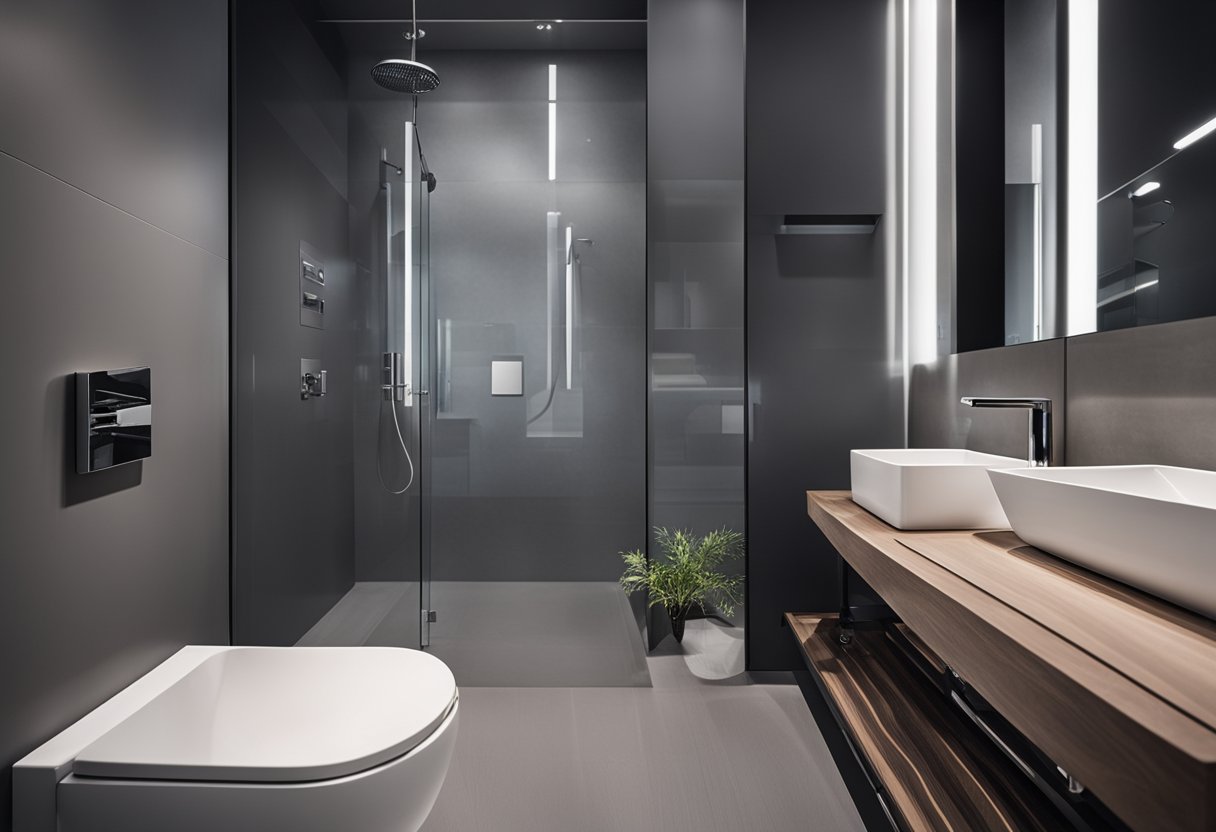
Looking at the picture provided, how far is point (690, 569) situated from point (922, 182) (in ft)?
5.29

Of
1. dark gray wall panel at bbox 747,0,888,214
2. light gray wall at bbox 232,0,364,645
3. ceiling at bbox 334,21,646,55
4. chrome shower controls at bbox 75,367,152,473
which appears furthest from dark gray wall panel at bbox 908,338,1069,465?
chrome shower controls at bbox 75,367,152,473

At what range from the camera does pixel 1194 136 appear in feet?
4.01

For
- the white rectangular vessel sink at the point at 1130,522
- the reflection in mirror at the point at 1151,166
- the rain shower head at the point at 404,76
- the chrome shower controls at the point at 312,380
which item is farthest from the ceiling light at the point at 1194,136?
the chrome shower controls at the point at 312,380

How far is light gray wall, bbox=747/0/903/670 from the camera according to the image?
2.43 meters

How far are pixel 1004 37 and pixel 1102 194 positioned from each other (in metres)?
0.72

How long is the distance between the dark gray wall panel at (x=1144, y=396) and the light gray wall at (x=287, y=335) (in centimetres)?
220

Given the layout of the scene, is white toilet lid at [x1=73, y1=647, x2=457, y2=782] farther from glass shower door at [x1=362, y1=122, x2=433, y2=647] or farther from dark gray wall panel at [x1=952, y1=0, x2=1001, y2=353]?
dark gray wall panel at [x1=952, y1=0, x2=1001, y2=353]

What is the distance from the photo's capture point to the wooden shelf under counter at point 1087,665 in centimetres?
61

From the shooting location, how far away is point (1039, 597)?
1.02 meters

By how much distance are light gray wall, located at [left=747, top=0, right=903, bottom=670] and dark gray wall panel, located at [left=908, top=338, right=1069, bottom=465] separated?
0.46ft

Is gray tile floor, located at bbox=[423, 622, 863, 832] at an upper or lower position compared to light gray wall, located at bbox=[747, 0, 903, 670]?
lower

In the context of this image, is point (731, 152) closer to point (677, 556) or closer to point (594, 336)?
point (594, 336)

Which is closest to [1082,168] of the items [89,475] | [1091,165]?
[1091,165]

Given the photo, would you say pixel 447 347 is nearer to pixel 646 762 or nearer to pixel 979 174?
pixel 646 762
